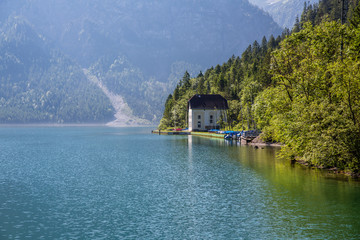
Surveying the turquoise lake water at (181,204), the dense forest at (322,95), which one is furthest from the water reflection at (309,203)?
the dense forest at (322,95)

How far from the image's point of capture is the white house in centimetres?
14838

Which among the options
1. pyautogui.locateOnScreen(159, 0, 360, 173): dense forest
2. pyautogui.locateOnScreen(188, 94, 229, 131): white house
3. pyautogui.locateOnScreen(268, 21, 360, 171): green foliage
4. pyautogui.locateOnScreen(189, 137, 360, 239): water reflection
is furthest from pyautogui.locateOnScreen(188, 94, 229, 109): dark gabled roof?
pyautogui.locateOnScreen(189, 137, 360, 239): water reflection

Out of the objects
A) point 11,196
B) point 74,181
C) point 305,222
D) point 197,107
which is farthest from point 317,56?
point 197,107

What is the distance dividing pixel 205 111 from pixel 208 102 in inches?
159

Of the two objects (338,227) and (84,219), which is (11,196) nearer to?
(84,219)

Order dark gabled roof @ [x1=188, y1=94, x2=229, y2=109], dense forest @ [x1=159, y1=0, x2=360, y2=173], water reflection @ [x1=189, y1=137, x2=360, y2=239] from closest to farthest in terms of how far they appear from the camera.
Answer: water reflection @ [x1=189, y1=137, x2=360, y2=239] < dense forest @ [x1=159, y1=0, x2=360, y2=173] < dark gabled roof @ [x1=188, y1=94, x2=229, y2=109]

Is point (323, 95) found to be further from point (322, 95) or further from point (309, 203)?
point (309, 203)

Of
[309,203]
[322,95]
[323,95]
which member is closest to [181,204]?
[309,203]

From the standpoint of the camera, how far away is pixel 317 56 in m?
46.8

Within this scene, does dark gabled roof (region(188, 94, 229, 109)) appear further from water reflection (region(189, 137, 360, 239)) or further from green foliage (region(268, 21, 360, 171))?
water reflection (region(189, 137, 360, 239))

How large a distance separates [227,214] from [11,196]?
63.7ft

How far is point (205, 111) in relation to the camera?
149 meters

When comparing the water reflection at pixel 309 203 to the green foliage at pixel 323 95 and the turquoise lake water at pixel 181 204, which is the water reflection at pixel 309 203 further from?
the green foliage at pixel 323 95

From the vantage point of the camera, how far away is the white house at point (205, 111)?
14838cm
